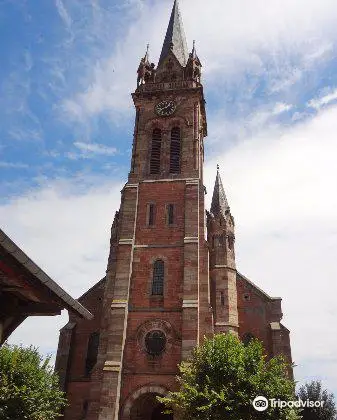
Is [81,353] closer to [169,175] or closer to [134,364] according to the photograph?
[134,364]

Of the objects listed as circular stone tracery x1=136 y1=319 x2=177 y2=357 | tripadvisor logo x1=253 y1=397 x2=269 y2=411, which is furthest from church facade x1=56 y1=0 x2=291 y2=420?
tripadvisor logo x1=253 y1=397 x2=269 y2=411

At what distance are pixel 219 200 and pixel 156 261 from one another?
963cm

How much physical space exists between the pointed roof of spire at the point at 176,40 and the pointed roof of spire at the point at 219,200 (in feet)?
44.4

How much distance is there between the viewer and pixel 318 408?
2841 cm

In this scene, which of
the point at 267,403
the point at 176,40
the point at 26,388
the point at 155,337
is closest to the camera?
the point at 267,403

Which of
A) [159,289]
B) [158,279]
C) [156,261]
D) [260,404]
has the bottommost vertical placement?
[260,404]

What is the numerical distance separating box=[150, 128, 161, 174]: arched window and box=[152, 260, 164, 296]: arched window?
332 inches

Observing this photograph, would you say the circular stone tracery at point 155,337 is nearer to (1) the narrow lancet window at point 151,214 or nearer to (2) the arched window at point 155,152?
(1) the narrow lancet window at point 151,214

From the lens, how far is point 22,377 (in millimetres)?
22984

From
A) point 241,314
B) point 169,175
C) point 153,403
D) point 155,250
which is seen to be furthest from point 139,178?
point 153,403

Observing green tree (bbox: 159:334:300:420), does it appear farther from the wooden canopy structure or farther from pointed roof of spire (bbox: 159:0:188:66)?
pointed roof of spire (bbox: 159:0:188:66)

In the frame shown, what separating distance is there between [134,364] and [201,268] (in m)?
7.47

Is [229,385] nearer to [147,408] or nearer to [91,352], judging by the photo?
[147,408]

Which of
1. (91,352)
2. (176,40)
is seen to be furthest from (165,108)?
(91,352)
